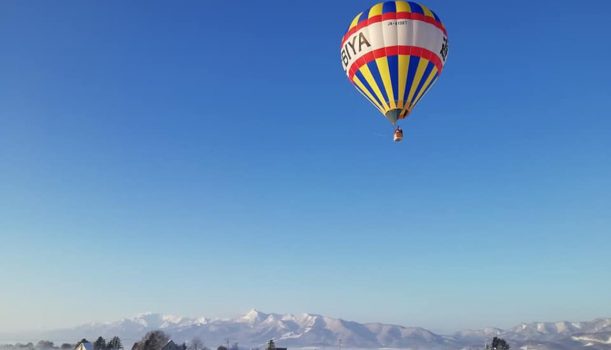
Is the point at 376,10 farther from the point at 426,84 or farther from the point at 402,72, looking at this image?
the point at 426,84

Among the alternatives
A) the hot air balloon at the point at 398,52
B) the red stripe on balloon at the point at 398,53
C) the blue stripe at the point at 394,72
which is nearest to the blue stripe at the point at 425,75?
the hot air balloon at the point at 398,52

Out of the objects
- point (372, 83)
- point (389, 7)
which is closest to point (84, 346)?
point (372, 83)

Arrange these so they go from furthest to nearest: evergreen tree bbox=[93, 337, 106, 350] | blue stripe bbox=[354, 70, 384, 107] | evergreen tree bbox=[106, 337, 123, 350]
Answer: evergreen tree bbox=[93, 337, 106, 350], evergreen tree bbox=[106, 337, 123, 350], blue stripe bbox=[354, 70, 384, 107]

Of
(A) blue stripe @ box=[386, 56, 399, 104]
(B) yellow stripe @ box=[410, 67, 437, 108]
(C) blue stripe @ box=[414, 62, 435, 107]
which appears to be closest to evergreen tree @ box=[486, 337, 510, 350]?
(B) yellow stripe @ box=[410, 67, 437, 108]

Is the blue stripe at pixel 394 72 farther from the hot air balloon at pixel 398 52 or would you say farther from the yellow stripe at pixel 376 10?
the yellow stripe at pixel 376 10

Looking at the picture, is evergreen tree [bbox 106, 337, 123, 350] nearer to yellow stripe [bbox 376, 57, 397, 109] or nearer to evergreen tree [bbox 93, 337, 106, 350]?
evergreen tree [bbox 93, 337, 106, 350]

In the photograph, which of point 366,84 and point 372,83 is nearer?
point 372,83

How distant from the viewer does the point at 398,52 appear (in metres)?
45.0

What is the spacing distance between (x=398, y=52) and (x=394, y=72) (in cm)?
180

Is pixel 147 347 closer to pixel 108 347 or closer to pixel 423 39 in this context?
pixel 108 347

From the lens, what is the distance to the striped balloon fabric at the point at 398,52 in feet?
148

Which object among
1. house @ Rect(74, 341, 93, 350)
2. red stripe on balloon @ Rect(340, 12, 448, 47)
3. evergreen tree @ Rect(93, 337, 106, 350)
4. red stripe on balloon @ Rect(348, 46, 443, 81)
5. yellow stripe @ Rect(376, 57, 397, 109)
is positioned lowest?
evergreen tree @ Rect(93, 337, 106, 350)

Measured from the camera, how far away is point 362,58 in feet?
153

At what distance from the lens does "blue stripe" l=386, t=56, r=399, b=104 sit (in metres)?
45.2
